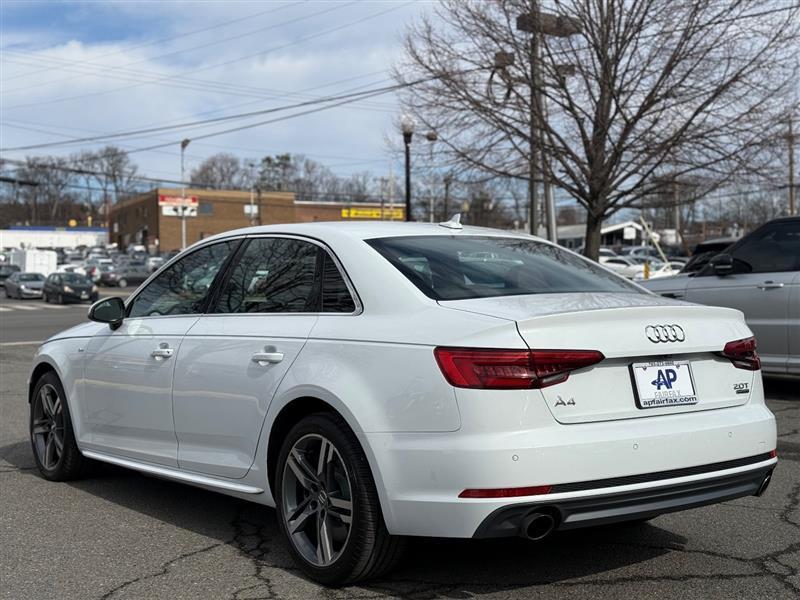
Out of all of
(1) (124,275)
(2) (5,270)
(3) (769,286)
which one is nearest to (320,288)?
(3) (769,286)

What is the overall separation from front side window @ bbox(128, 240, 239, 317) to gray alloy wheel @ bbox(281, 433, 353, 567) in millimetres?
1354

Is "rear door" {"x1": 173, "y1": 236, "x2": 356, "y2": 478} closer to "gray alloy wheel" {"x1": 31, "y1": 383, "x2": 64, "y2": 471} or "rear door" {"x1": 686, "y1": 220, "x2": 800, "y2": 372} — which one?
"gray alloy wheel" {"x1": 31, "y1": 383, "x2": 64, "y2": 471}

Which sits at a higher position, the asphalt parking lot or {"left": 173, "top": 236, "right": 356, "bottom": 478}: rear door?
{"left": 173, "top": 236, "right": 356, "bottom": 478}: rear door

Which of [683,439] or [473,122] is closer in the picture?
[683,439]

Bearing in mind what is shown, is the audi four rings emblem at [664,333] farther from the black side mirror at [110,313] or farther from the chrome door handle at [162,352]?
the black side mirror at [110,313]

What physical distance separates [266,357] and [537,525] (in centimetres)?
155

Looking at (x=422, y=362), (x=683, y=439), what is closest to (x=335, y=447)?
(x=422, y=362)

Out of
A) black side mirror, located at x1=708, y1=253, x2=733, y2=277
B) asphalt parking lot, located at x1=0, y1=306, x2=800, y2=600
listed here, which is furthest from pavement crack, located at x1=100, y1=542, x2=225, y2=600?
black side mirror, located at x1=708, y1=253, x2=733, y2=277

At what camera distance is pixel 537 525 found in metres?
3.58

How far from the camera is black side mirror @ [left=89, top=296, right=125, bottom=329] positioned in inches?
223

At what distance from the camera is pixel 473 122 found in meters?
17.2

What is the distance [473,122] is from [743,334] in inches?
530

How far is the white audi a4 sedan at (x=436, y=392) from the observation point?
140 inches

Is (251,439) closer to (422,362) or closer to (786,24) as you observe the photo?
(422,362)
